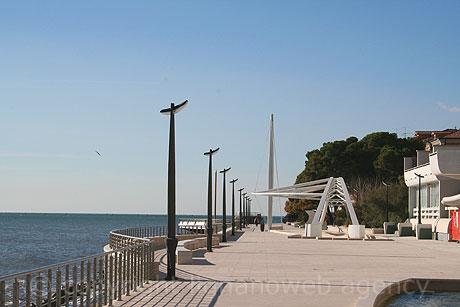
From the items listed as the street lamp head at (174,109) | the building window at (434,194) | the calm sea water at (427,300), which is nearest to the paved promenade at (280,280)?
the calm sea water at (427,300)

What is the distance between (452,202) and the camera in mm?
39719

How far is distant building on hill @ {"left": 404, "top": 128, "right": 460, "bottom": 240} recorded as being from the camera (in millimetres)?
35031

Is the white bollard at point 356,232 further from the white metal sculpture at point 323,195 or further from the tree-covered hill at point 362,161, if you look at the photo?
the tree-covered hill at point 362,161

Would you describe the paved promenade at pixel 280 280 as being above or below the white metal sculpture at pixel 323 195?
below

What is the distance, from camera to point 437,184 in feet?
167

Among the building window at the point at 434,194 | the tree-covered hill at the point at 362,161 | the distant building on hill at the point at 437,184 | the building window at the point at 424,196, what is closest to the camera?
the distant building on hill at the point at 437,184

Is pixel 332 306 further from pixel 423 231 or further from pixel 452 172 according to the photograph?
pixel 423 231

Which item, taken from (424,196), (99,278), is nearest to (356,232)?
(424,196)

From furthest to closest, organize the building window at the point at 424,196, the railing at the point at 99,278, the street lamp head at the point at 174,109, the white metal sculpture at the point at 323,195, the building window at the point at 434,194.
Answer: the building window at the point at 424,196, the building window at the point at 434,194, the white metal sculpture at the point at 323,195, the street lamp head at the point at 174,109, the railing at the point at 99,278

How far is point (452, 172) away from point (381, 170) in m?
40.0

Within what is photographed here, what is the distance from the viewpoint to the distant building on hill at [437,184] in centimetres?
3503

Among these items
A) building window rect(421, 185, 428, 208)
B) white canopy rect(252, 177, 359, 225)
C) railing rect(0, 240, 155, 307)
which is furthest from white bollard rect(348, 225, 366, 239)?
railing rect(0, 240, 155, 307)

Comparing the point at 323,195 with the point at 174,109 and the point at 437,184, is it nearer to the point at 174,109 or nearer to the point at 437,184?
the point at 437,184

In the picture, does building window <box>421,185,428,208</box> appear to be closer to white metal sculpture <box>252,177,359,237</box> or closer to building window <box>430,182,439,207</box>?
building window <box>430,182,439,207</box>
